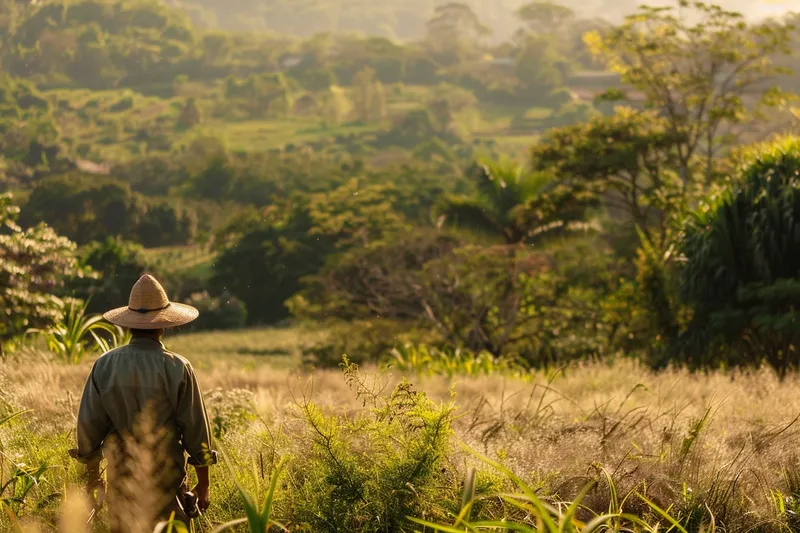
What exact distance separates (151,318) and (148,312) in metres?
0.04

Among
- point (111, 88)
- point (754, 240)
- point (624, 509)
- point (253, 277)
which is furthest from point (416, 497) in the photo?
point (111, 88)

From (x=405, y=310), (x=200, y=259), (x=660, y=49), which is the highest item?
(x=660, y=49)

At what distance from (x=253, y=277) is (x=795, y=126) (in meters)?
26.3

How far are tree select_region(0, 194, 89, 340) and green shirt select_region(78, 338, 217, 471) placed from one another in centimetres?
895

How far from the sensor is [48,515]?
4285 mm

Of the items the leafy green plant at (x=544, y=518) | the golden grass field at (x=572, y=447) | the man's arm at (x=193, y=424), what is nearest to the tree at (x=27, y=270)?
the golden grass field at (x=572, y=447)

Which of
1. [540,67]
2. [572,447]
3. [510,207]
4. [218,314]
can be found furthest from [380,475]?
[540,67]

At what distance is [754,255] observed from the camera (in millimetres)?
12344

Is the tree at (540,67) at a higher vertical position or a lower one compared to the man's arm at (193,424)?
higher

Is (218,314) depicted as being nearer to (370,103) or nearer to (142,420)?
(142,420)

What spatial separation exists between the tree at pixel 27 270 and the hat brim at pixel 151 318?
8.92 m

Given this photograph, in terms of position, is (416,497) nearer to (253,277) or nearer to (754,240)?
(754,240)

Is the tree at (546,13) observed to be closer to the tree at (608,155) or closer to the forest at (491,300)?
the forest at (491,300)

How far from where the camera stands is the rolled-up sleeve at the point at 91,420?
12.3ft
